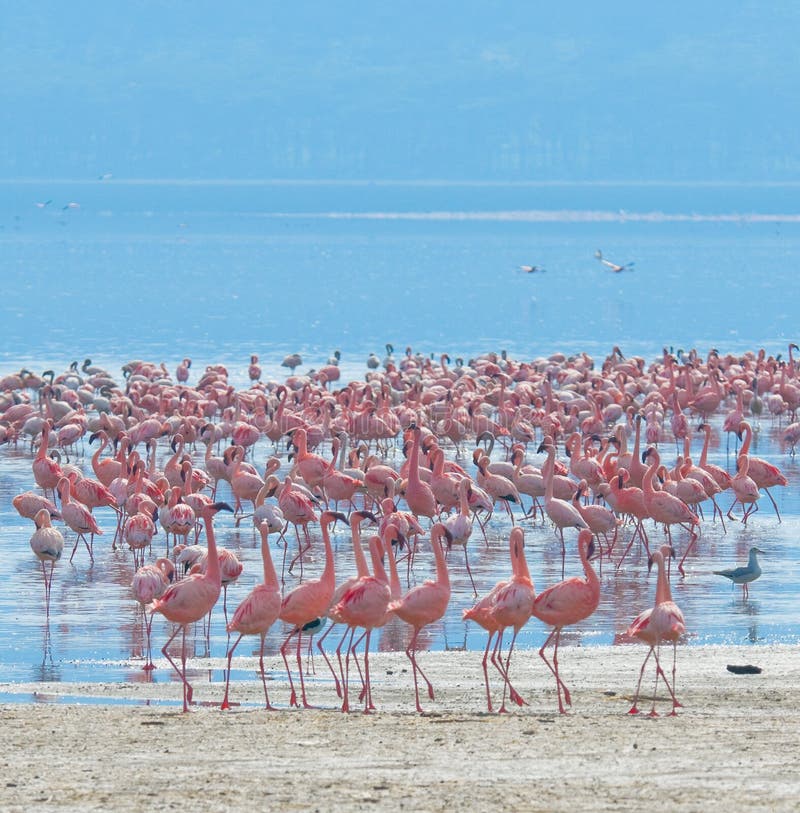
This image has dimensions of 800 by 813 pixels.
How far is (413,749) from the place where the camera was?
8.36 meters

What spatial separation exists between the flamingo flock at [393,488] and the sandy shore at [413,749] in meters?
0.26

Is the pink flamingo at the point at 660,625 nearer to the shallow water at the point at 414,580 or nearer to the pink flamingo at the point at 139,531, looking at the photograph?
the shallow water at the point at 414,580

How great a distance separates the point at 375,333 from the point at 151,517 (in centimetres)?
3082

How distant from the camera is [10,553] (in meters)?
15.4

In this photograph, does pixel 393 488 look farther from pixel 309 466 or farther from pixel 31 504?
pixel 31 504

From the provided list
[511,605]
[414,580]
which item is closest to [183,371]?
[414,580]

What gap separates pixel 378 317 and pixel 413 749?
43272mm

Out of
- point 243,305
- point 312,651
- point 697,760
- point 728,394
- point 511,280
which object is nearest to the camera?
point 697,760

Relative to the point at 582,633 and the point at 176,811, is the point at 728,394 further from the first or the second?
the point at 176,811

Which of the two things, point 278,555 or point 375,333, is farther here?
point 375,333

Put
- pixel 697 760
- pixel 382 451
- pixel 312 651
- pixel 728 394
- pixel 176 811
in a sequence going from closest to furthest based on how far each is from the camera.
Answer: pixel 176 811, pixel 697 760, pixel 312 651, pixel 382 451, pixel 728 394

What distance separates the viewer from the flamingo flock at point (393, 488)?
10.2 m

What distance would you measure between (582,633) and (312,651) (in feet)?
6.47

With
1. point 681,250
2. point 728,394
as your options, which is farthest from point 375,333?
point 681,250
